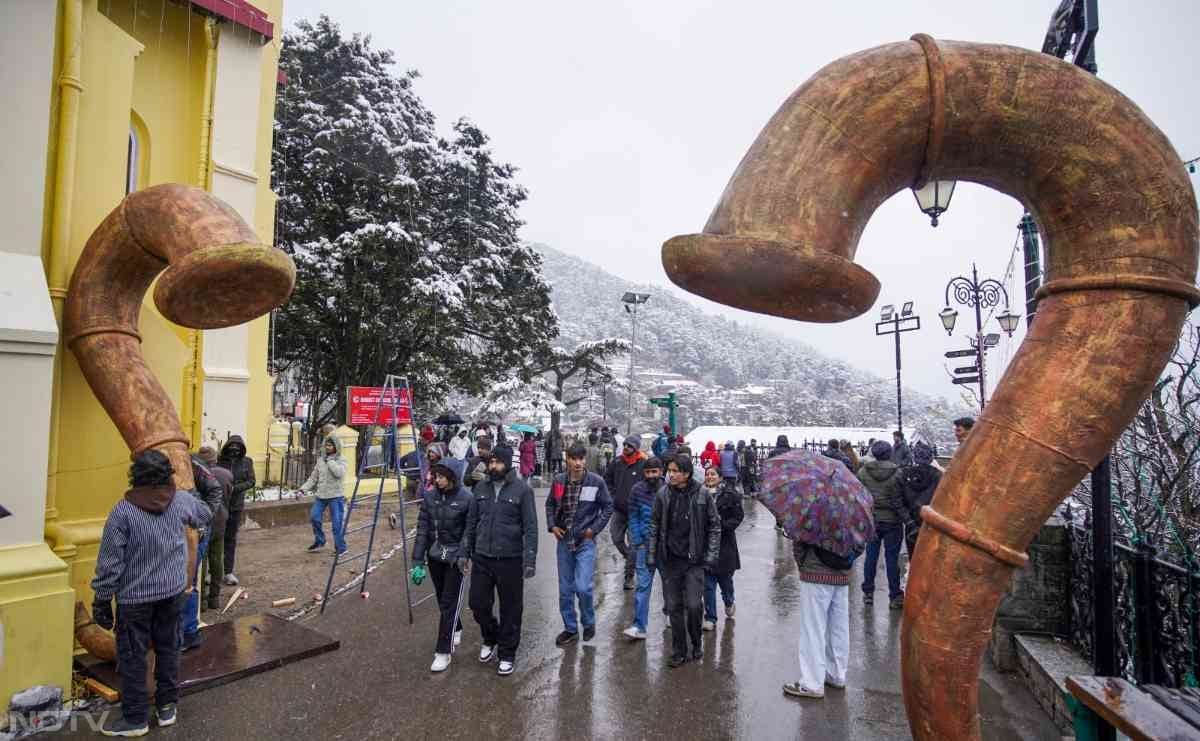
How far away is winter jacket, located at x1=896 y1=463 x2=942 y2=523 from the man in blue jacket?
3435 mm

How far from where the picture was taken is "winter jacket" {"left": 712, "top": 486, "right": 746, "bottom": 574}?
20.5 feet

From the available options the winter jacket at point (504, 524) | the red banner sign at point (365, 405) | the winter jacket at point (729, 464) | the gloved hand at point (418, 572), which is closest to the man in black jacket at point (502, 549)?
the winter jacket at point (504, 524)

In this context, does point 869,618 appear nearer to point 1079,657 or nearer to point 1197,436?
point 1079,657

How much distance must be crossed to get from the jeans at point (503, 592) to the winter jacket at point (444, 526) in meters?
0.22

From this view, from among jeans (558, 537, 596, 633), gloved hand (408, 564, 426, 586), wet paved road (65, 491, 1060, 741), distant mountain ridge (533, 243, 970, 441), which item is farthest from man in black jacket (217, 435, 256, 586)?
distant mountain ridge (533, 243, 970, 441)

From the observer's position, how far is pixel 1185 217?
1.78m

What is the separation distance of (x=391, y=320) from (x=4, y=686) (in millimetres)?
15507

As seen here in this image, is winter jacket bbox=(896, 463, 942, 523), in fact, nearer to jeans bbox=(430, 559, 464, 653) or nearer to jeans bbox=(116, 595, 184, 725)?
jeans bbox=(430, 559, 464, 653)

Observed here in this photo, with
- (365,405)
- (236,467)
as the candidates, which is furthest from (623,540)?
(365,405)

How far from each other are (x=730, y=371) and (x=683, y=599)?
11796 cm

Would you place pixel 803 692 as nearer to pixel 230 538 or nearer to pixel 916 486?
pixel 916 486

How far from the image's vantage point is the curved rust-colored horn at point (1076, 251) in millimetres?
1751

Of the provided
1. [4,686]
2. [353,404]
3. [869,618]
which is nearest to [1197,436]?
[869,618]

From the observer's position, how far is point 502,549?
17.9ft
